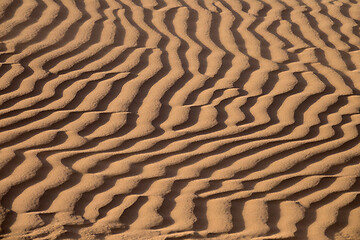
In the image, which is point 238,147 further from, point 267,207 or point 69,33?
point 69,33

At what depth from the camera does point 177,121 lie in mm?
3982

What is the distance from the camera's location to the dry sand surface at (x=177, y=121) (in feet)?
10.3

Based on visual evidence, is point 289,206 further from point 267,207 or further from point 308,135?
point 308,135

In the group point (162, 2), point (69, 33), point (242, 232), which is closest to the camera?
point (242, 232)

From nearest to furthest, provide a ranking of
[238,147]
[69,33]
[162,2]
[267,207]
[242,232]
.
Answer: [242,232] < [267,207] < [238,147] < [69,33] < [162,2]

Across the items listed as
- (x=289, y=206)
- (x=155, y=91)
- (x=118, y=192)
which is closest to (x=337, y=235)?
(x=289, y=206)

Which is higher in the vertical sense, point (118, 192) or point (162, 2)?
point (162, 2)

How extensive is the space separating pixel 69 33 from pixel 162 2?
1.27m

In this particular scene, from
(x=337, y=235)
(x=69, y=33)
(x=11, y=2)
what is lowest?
(x=337, y=235)

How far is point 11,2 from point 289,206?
366 cm

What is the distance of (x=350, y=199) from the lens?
3393 mm

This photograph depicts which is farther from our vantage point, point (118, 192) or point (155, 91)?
point (155, 91)

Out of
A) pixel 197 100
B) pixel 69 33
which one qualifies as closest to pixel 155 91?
pixel 197 100

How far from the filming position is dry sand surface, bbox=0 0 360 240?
315cm
